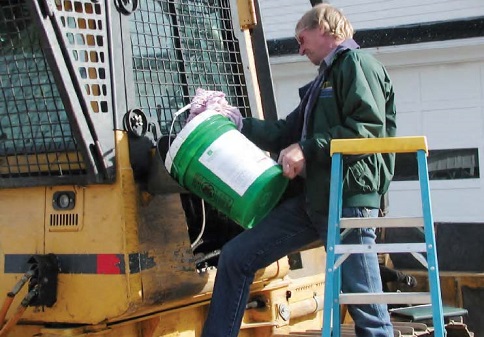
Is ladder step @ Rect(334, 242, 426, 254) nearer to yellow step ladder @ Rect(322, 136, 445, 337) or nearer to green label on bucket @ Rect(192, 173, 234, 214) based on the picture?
yellow step ladder @ Rect(322, 136, 445, 337)

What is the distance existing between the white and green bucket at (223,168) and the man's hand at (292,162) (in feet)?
0.10

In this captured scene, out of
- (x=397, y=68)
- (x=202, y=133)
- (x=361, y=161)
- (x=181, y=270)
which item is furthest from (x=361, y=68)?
(x=397, y=68)

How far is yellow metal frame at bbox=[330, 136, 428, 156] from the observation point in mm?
3482

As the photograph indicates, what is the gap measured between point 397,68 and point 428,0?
103cm

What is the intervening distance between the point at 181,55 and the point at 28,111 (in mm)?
893

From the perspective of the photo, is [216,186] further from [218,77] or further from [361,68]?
[218,77]

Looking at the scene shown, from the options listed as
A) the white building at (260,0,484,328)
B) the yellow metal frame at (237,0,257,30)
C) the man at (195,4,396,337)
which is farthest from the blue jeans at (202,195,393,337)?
the white building at (260,0,484,328)

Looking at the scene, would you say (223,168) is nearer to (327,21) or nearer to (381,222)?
(381,222)

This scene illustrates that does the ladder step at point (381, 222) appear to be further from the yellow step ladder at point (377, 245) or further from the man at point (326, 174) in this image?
the man at point (326, 174)

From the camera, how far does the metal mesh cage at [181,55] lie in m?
4.39

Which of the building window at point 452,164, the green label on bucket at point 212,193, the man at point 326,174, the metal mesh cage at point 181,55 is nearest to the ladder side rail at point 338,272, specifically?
the man at point 326,174

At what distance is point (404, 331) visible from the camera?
5047 millimetres

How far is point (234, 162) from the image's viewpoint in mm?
3744

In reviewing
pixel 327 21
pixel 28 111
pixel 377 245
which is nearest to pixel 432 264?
pixel 377 245
